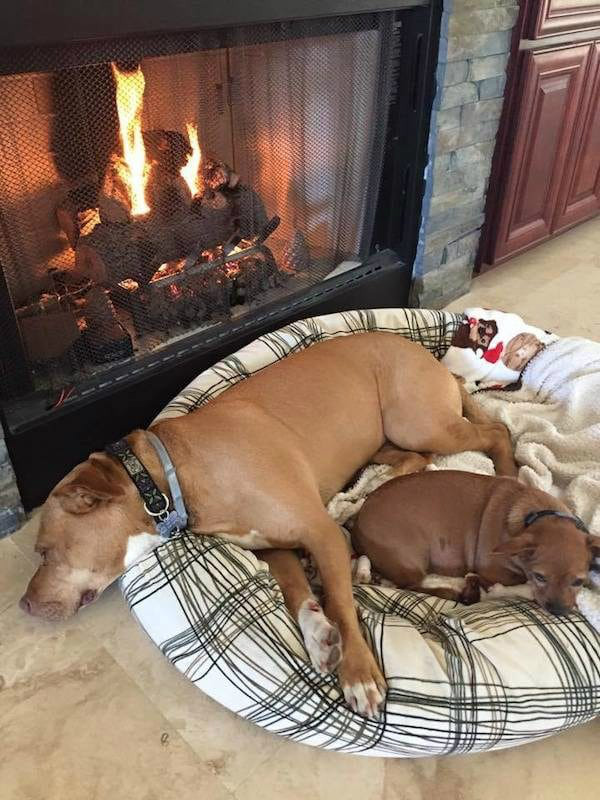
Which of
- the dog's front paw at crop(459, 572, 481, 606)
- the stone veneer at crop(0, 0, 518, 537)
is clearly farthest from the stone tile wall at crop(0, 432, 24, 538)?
the stone veneer at crop(0, 0, 518, 537)

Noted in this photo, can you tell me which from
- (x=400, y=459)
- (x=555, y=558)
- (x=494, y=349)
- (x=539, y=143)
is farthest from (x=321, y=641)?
(x=539, y=143)

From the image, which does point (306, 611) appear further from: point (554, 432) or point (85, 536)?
point (554, 432)

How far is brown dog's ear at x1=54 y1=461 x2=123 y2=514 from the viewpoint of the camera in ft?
5.10

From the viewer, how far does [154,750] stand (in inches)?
60.9

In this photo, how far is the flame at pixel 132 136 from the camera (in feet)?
6.43

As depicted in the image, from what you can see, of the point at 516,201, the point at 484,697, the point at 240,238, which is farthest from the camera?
the point at 516,201

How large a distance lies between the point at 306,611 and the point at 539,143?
266 cm

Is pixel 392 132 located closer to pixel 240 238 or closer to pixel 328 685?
pixel 240 238

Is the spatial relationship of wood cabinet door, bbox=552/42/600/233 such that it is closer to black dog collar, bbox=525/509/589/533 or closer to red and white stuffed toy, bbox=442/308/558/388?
red and white stuffed toy, bbox=442/308/558/388

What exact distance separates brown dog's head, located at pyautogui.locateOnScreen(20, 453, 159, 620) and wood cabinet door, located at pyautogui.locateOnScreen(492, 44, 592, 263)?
249cm

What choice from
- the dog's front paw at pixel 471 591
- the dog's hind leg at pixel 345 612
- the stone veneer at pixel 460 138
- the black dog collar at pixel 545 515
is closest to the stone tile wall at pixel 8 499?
the dog's hind leg at pixel 345 612

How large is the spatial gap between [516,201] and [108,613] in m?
2.69

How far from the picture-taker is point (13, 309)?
6.35ft

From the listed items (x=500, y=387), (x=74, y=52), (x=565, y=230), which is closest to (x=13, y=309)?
(x=74, y=52)
